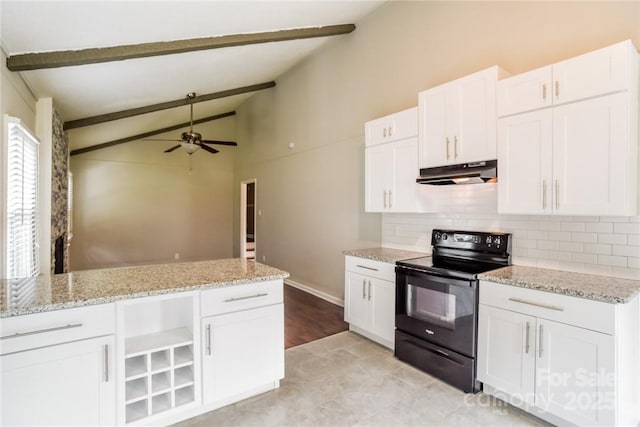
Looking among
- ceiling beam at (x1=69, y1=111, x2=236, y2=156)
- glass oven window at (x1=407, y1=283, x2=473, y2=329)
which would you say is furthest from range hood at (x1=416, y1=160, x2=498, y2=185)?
ceiling beam at (x1=69, y1=111, x2=236, y2=156)

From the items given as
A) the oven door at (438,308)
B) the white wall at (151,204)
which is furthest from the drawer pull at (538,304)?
the white wall at (151,204)

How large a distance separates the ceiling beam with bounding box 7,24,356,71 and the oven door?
3.01m

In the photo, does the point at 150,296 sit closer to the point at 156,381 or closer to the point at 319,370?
the point at 156,381

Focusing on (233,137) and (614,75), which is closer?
(614,75)

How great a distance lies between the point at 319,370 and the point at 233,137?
7.09 m

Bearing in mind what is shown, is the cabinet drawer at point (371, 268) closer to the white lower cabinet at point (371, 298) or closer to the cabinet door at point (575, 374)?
the white lower cabinet at point (371, 298)

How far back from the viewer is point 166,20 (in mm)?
2719

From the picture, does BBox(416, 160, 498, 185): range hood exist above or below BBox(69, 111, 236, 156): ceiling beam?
below

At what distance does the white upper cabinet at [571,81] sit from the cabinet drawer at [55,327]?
302 cm

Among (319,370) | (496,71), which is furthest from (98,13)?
(319,370)

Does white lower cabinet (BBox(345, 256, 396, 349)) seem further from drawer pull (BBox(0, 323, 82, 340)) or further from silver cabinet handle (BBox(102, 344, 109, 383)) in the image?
drawer pull (BBox(0, 323, 82, 340))

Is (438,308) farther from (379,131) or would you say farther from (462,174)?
(379,131)

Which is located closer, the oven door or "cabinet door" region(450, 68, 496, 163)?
the oven door

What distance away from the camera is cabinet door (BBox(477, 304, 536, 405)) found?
2.06m
